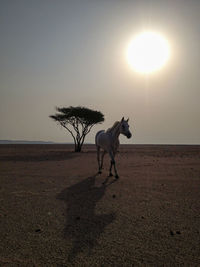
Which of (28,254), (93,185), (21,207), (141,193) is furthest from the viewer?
(93,185)

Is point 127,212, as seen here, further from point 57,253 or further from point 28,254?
point 28,254

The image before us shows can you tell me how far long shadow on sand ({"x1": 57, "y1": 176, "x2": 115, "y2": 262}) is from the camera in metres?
3.26

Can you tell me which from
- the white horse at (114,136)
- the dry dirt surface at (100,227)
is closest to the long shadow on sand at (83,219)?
the dry dirt surface at (100,227)

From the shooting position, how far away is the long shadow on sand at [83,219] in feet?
10.7

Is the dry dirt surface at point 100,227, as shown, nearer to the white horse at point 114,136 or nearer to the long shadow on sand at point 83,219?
the long shadow on sand at point 83,219

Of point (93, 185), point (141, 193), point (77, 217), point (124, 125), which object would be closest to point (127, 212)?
point (77, 217)

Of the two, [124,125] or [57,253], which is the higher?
[124,125]

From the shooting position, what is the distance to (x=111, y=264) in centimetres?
269

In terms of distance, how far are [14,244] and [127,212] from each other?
8.41 feet

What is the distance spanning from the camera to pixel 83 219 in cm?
436

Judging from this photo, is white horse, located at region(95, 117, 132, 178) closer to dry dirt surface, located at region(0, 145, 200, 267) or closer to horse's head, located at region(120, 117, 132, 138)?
horse's head, located at region(120, 117, 132, 138)

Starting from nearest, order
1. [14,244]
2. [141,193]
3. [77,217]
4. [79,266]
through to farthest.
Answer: [79,266], [14,244], [77,217], [141,193]

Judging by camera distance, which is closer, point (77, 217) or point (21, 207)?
point (77, 217)

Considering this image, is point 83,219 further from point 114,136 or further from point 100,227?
point 114,136
